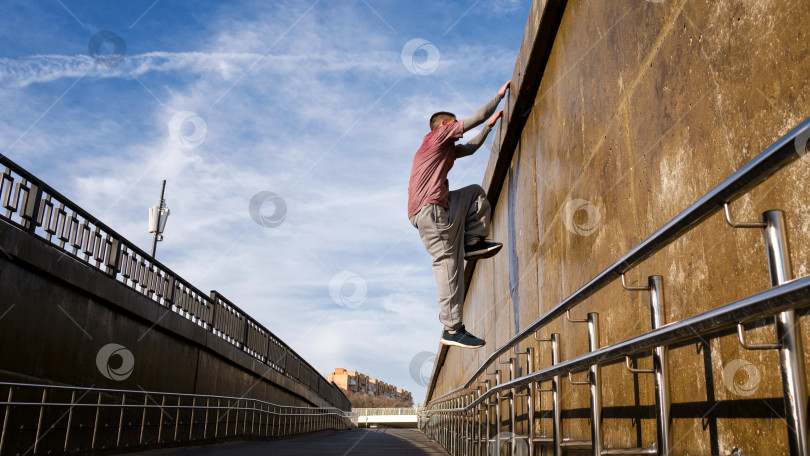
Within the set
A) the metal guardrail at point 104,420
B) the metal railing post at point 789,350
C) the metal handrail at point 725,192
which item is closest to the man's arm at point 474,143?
the metal handrail at point 725,192

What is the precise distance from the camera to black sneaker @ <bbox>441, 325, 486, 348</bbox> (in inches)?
209

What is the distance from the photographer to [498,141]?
23.9ft

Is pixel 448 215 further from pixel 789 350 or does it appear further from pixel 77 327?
pixel 77 327

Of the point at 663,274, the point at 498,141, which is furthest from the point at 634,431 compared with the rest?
the point at 498,141

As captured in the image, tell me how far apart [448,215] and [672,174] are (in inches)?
120

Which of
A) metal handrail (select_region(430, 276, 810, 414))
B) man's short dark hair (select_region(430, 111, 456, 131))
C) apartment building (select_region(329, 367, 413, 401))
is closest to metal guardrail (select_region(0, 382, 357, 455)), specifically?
man's short dark hair (select_region(430, 111, 456, 131))

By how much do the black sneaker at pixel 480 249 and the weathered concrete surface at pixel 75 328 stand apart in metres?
5.59

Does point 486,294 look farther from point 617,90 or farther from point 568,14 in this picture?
point 617,90

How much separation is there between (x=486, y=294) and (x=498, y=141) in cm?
339

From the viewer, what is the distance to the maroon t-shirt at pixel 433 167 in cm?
569

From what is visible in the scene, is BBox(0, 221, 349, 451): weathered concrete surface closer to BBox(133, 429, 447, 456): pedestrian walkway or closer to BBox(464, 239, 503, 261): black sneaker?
BBox(133, 429, 447, 456): pedestrian walkway

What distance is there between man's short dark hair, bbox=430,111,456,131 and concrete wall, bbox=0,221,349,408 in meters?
5.48

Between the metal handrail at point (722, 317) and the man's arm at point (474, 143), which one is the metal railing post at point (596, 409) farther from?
the man's arm at point (474, 143)

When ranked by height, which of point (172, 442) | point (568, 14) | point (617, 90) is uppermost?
point (568, 14)
